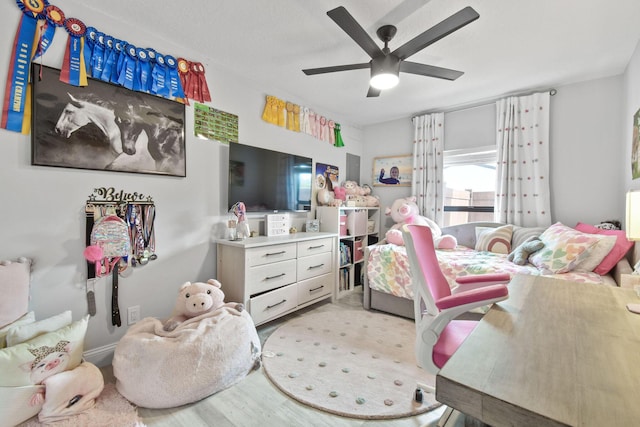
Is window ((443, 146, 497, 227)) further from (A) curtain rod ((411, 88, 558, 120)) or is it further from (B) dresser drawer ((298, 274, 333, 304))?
(B) dresser drawer ((298, 274, 333, 304))

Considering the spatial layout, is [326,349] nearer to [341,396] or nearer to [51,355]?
[341,396]

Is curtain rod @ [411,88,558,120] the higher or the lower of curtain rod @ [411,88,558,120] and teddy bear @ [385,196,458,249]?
the higher

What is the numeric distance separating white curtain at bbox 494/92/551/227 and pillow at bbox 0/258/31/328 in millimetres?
4080

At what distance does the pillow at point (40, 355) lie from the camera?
1.29 m

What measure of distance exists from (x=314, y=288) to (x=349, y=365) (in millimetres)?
1057

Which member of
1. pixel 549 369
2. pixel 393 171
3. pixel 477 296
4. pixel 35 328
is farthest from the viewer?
pixel 393 171

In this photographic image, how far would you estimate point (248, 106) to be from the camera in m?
2.78

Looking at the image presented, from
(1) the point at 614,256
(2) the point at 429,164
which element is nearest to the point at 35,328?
(1) the point at 614,256

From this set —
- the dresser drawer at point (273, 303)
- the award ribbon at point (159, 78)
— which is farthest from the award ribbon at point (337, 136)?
the award ribbon at point (159, 78)

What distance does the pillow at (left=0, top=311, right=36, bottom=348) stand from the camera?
142cm

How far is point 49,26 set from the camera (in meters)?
1.69

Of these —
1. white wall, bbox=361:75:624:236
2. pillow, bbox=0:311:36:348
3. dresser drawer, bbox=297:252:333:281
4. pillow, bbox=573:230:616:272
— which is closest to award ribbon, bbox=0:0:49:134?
pillow, bbox=0:311:36:348

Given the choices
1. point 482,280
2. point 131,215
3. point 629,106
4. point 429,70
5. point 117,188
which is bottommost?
point 482,280

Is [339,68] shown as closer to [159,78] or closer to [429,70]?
[429,70]
